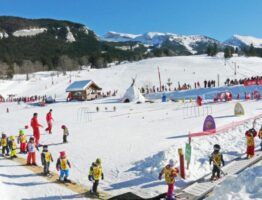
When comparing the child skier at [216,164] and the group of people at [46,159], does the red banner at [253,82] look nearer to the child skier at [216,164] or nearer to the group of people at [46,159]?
the group of people at [46,159]

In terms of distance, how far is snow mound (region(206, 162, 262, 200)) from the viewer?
944 cm

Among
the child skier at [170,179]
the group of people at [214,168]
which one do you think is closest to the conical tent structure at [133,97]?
the group of people at [214,168]

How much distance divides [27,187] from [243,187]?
349 inches

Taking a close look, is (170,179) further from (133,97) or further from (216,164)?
(133,97)

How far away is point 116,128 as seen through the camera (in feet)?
92.3

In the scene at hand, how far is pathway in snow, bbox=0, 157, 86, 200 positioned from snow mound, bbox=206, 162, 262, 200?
5.79 metres

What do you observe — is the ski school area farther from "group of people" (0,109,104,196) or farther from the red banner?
the red banner

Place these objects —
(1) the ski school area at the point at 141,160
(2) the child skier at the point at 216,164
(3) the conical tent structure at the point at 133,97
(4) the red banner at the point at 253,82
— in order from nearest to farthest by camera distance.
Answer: (1) the ski school area at the point at 141,160 < (2) the child skier at the point at 216,164 < (3) the conical tent structure at the point at 133,97 < (4) the red banner at the point at 253,82

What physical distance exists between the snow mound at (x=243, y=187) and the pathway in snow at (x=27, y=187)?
19.0ft

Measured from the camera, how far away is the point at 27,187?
15266 mm

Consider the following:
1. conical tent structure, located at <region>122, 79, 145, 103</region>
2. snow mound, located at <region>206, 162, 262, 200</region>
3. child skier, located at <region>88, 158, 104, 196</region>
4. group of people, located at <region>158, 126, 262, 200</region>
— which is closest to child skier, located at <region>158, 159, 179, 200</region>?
group of people, located at <region>158, 126, 262, 200</region>

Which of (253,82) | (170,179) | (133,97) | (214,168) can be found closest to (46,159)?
(170,179)

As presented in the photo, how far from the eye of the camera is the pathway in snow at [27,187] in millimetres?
14109

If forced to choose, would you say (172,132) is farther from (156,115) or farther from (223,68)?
(223,68)
